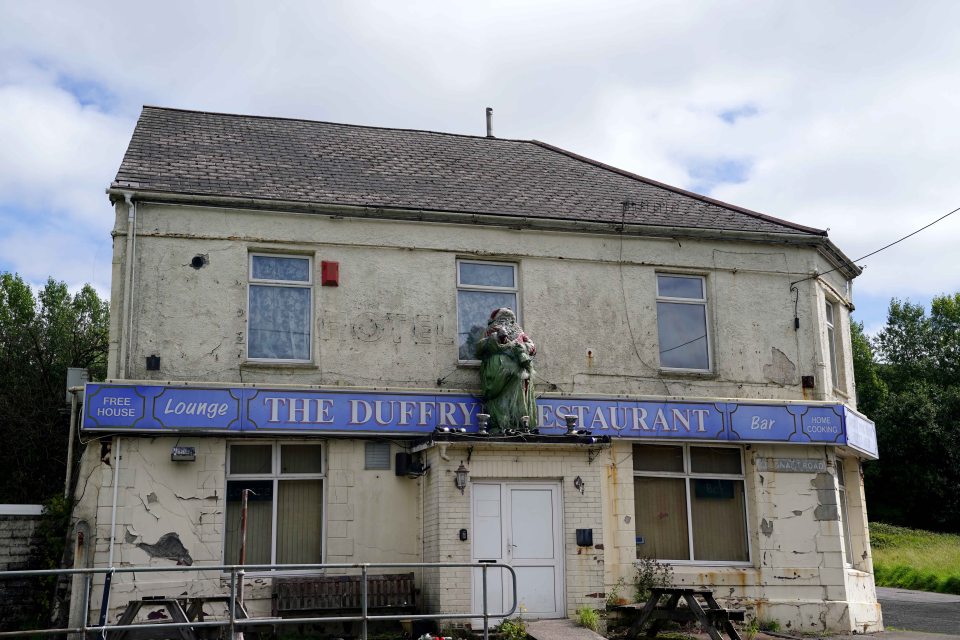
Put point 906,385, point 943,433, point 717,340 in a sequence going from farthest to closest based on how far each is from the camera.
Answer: point 906,385 → point 943,433 → point 717,340

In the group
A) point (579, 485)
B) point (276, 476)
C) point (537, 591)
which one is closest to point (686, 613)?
point (537, 591)

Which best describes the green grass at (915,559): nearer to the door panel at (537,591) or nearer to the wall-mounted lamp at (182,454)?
the door panel at (537,591)

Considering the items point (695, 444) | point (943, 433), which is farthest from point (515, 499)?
point (943, 433)

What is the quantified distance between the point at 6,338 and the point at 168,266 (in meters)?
19.1

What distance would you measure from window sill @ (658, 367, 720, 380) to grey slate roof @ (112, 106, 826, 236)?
246cm

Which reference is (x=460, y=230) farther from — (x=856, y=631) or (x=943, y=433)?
(x=943, y=433)

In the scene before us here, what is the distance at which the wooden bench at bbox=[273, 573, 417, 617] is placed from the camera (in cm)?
1416

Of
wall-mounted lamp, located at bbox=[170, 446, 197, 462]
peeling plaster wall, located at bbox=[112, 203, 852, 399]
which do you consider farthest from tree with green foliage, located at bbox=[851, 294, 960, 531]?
wall-mounted lamp, located at bbox=[170, 446, 197, 462]

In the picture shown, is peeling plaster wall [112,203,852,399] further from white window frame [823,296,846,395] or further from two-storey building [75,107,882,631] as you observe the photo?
white window frame [823,296,846,395]

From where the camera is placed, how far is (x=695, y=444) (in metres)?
16.6

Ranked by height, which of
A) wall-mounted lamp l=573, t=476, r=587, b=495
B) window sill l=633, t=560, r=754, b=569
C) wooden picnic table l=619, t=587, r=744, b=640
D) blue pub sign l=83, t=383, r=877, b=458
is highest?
blue pub sign l=83, t=383, r=877, b=458

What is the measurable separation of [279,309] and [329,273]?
934 millimetres

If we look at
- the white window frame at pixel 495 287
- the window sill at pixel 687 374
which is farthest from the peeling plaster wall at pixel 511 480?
the window sill at pixel 687 374

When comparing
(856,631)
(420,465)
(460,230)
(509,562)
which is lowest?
(856,631)
